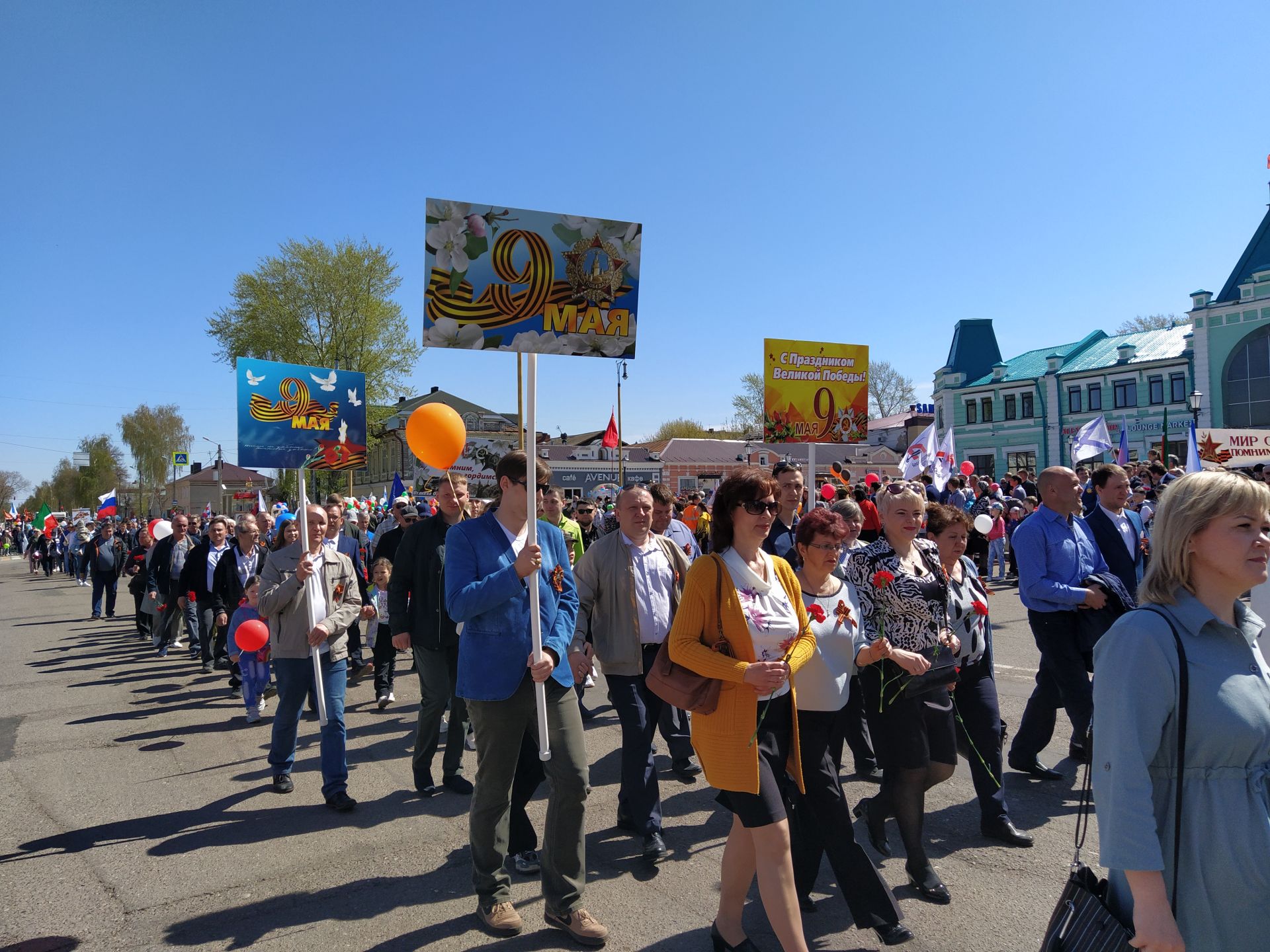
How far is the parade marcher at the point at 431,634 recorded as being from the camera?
5.76m

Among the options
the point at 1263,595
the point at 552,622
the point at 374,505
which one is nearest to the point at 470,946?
the point at 552,622

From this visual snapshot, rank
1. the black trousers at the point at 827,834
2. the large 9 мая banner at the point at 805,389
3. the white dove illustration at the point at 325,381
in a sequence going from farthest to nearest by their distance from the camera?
1. the large 9 мая banner at the point at 805,389
2. the white dove illustration at the point at 325,381
3. the black trousers at the point at 827,834

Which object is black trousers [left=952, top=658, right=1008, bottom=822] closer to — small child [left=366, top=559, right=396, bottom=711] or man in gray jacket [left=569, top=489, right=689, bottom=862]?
man in gray jacket [left=569, top=489, right=689, bottom=862]

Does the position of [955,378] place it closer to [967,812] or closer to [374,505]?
[374,505]

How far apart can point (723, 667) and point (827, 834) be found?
100cm

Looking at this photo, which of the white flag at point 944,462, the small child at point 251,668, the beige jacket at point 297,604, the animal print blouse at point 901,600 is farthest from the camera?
the white flag at point 944,462

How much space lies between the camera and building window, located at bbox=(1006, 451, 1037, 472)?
5103cm

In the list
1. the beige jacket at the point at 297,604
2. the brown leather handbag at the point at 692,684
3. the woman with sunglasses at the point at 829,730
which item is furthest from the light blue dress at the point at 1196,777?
the beige jacket at the point at 297,604

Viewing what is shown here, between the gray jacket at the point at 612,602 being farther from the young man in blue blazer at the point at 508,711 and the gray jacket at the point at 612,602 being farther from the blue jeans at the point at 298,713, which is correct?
the blue jeans at the point at 298,713

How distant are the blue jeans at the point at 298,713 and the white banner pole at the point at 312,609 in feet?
0.18

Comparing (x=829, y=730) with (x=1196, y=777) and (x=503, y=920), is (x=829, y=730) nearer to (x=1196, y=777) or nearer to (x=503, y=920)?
(x=503, y=920)

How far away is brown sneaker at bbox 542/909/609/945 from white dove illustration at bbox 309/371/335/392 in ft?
16.1

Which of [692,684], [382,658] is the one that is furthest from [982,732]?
[382,658]

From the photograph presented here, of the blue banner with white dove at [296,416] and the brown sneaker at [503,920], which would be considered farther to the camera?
the blue banner with white dove at [296,416]
